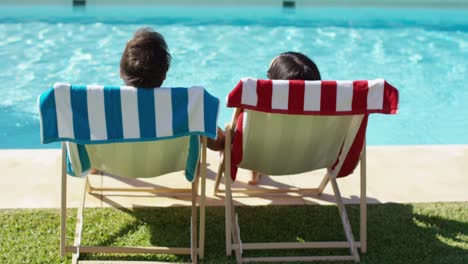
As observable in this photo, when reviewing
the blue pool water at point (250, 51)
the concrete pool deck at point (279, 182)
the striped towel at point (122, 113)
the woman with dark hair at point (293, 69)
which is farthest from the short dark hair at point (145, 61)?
the blue pool water at point (250, 51)

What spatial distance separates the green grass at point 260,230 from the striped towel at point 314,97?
900mm

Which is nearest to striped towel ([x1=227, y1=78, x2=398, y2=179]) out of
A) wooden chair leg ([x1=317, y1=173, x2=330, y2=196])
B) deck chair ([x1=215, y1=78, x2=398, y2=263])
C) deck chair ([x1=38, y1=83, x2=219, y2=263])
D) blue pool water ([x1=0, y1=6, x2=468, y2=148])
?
deck chair ([x1=215, y1=78, x2=398, y2=263])

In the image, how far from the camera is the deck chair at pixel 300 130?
3.49 m

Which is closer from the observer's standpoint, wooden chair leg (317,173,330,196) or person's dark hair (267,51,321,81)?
person's dark hair (267,51,321,81)

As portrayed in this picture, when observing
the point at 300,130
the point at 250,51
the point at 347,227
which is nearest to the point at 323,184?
the point at 347,227

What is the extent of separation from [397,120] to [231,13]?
5.26 m

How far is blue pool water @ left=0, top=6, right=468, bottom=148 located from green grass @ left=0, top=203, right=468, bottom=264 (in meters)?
2.63

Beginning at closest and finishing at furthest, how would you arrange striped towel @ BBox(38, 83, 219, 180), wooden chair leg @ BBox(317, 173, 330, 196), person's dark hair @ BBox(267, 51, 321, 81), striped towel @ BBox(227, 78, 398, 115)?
striped towel @ BBox(38, 83, 219, 180) < striped towel @ BBox(227, 78, 398, 115) < person's dark hair @ BBox(267, 51, 321, 81) < wooden chair leg @ BBox(317, 173, 330, 196)

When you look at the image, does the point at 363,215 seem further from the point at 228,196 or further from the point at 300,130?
the point at 228,196

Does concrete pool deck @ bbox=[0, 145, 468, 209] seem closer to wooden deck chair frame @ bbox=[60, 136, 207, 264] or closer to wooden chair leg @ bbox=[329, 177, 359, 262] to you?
wooden chair leg @ bbox=[329, 177, 359, 262]

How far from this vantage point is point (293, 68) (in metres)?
3.89

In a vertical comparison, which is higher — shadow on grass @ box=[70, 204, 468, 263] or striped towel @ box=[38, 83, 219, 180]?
striped towel @ box=[38, 83, 219, 180]

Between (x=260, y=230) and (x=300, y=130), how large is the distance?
0.74 m

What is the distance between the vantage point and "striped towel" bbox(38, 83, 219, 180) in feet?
10.9
